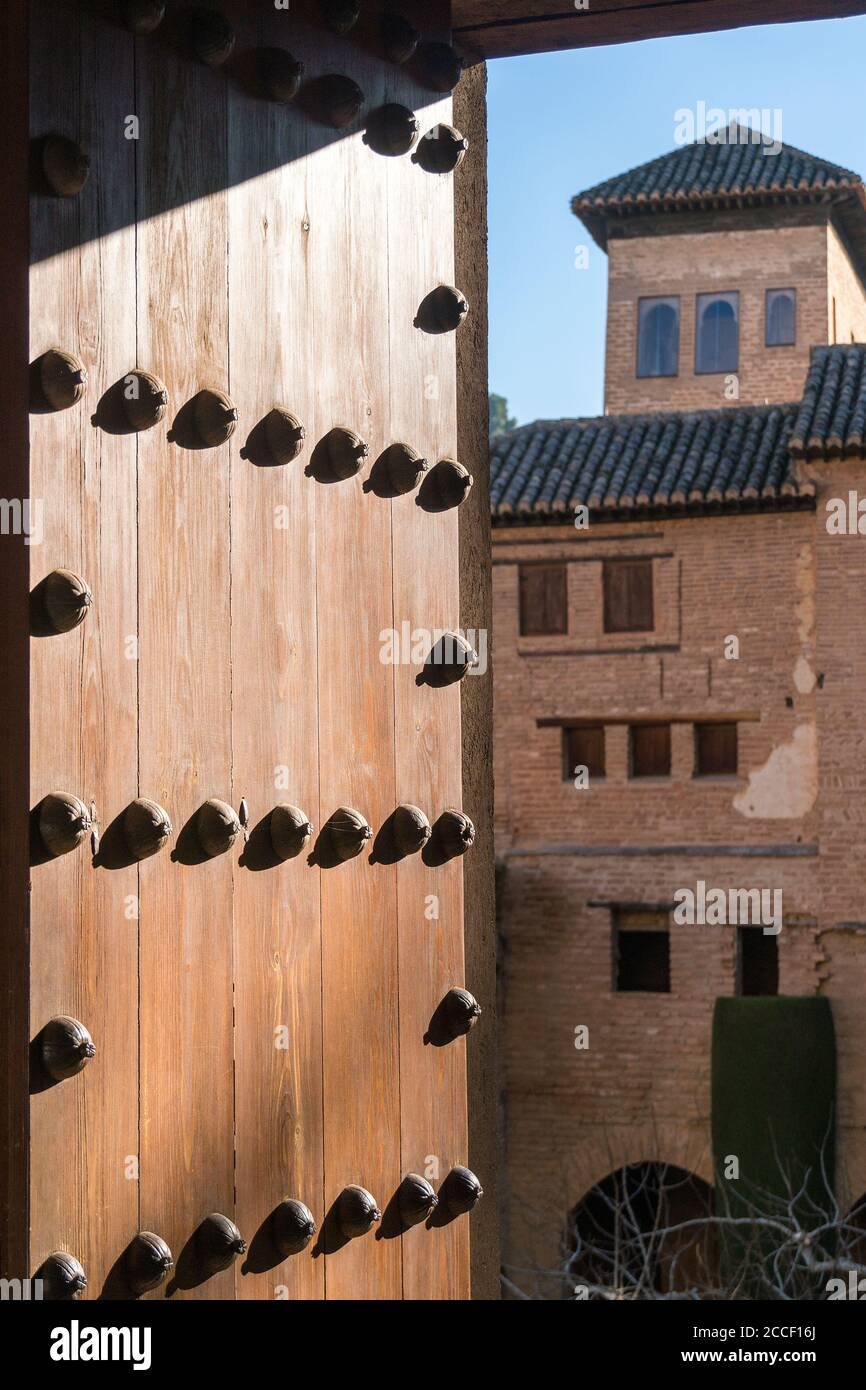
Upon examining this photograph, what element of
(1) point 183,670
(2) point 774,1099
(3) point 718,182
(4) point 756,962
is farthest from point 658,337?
(1) point 183,670

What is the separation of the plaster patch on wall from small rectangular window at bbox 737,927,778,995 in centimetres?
99

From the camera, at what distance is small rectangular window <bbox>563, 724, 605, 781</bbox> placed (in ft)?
44.6

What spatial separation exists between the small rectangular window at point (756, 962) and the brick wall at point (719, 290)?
22.5 feet

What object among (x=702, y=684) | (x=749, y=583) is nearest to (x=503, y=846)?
(x=702, y=684)

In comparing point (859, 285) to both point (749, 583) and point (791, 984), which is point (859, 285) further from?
point (791, 984)

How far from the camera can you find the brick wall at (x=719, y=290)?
1775cm

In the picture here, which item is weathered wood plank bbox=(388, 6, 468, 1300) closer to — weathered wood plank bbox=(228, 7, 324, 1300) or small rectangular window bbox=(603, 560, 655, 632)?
weathered wood plank bbox=(228, 7, 324, 1300)

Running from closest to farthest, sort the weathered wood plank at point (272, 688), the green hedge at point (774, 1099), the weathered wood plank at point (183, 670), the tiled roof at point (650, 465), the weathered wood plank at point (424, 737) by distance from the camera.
A: the weathered wood plank at point (183, 670), the weathered wood plank at point (272, 688), the weathered wood plank at point (424, 737), the green hedge at point (774, 1099), the tiled roof at point (650, 465)

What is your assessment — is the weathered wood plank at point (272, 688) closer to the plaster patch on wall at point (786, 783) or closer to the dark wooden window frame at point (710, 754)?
the plaster patch on wall at point (786, 783)

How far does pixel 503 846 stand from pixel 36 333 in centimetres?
1258

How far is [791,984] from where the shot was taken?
12.8 m

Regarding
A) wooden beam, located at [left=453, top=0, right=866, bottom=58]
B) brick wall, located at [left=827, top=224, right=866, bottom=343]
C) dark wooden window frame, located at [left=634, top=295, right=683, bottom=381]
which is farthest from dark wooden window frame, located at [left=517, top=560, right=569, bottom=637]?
wooden beam, located at [left=453, top=0, right=866, bottom=58]

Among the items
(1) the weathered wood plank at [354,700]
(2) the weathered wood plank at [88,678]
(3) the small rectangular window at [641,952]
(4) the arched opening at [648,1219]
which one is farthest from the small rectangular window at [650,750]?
(2) the weathered wood plank at [88,678]

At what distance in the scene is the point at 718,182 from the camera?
17531 mm
